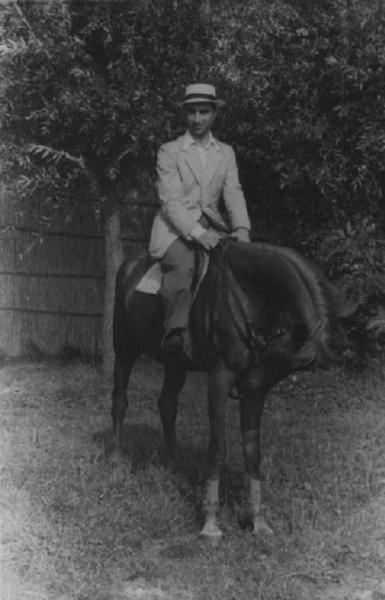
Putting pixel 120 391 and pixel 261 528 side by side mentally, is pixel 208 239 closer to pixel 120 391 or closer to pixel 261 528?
pixel 261 528

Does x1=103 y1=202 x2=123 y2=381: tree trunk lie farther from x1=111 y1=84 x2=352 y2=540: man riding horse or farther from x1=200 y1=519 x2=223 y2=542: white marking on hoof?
x1=200 y1=519 x2=223 y2=542: white marking on hoof

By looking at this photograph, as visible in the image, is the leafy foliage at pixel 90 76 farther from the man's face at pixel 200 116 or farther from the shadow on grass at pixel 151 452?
the man's face at pixel 200 116

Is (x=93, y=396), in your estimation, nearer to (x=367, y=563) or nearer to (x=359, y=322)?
(x=359, y=322)

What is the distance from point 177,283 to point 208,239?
38 cm

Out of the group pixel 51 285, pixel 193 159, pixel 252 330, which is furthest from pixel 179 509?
pixel 51 285

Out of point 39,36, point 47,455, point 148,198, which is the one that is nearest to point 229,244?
point 47,455

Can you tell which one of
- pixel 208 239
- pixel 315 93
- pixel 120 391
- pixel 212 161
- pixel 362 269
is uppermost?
pixel 315 93

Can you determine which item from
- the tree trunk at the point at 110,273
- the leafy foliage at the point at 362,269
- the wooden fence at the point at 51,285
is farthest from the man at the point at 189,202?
the wooden fence at the point at 51,285

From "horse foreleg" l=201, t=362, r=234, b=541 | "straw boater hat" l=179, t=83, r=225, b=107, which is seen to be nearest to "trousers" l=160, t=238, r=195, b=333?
"horse foreleg" l=201, t=362, r=234, b=541

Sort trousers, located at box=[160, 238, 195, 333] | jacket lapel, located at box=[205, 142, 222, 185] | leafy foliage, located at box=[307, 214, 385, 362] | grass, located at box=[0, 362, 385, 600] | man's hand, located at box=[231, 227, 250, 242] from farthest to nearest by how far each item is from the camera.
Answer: leafy foliage, located at box=[307, 214, 385, 362] → jacket lapel, located at box=[205, 142, 222, 185] → man's hand, located at box=[231, 227, 250, 242] → trousers, located at box=[160, 238, 195, 333] → grass, located at box=[0, 362, 385, 600]

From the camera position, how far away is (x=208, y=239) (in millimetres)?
5750

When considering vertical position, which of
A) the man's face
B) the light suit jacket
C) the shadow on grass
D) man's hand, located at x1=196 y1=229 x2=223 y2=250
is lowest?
the shadow on grass

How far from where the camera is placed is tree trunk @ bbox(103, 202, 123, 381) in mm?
10914

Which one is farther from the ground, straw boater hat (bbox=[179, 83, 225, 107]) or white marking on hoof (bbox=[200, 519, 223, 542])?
straw boater hat (bbox=[179, 83, 225, 107])
